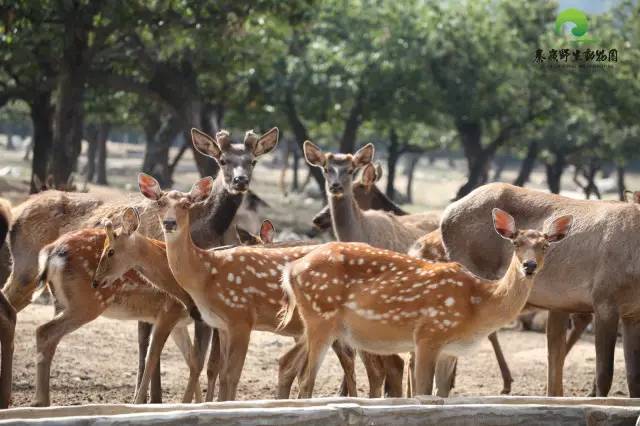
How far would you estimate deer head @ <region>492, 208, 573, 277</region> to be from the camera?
8102 millimetres

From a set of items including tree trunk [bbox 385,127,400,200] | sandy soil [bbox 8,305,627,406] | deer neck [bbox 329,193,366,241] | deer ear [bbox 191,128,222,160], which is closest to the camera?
sandy soil [bbox 8,305,627,406]

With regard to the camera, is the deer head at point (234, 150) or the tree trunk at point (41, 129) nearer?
the deer head at point (234, 150)

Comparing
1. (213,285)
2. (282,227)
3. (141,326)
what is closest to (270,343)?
(141,326)

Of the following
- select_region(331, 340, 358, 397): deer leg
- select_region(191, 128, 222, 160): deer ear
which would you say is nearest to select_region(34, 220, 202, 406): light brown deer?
select_region(331, 340, 358, 397): deer leg

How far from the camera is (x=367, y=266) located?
28.2 feet

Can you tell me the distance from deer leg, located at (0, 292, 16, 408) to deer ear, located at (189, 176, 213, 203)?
1.64 meters

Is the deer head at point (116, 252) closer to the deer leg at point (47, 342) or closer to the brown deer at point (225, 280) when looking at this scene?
the brown deer at point (225, 280)

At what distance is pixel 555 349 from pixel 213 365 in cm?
332

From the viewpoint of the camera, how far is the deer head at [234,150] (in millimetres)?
11289

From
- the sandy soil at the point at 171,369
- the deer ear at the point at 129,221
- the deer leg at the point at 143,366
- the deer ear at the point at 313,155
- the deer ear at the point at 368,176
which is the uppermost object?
the deer ear at the point at 313,155

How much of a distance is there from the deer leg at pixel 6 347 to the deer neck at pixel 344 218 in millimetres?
4510

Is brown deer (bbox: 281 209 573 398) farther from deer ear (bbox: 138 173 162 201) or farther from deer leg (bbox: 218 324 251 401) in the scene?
deer ear (bbox: 138 173 162 201)

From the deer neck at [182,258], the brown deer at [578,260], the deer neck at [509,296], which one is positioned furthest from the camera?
the brown deer at [578,260]

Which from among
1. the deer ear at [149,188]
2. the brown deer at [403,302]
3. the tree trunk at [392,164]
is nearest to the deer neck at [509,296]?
the brown deer at [403,302]
